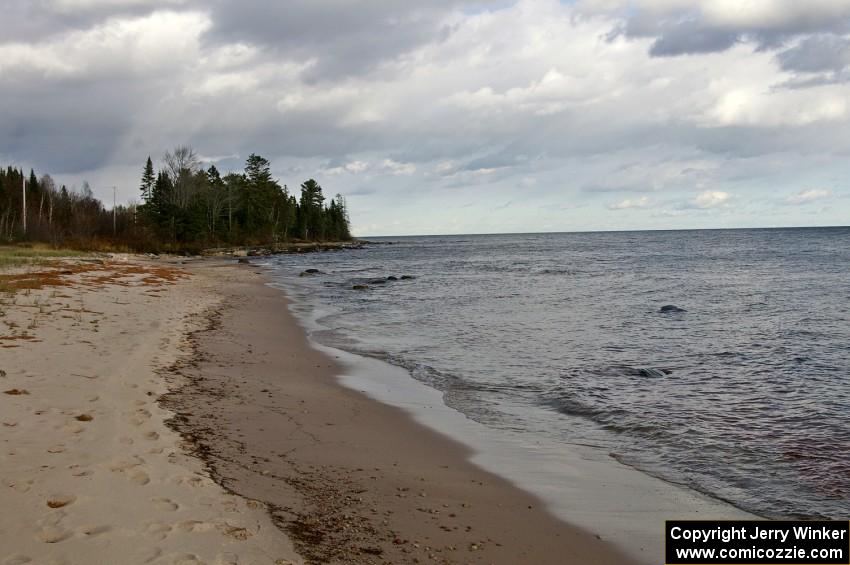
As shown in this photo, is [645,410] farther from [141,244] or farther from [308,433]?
[141,244]

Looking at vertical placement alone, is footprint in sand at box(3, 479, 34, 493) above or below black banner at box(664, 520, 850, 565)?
above

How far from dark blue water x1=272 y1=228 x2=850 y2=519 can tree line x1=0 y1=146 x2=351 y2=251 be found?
45493 mm

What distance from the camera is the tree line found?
6588 centimetres

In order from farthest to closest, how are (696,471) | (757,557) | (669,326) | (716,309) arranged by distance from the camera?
(716,309), (669,326), (696,471), (757,557)

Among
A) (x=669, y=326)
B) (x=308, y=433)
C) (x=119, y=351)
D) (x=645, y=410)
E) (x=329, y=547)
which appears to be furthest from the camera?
(x=669, y=326)

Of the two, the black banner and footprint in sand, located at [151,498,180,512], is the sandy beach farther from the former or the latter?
the black banner

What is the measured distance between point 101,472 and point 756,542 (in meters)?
6.11

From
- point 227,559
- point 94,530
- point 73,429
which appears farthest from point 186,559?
point 73,429

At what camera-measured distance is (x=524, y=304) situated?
28109 millimetres

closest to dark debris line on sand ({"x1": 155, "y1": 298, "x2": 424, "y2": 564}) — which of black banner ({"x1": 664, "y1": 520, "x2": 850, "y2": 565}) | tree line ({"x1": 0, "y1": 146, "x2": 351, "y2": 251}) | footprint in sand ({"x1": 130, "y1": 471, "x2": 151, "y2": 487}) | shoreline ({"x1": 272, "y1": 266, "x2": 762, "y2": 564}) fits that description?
footprint in sand ({"x1": 130, "y1": 471, "x2": 151, "y2": 487})

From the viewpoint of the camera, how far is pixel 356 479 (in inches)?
261

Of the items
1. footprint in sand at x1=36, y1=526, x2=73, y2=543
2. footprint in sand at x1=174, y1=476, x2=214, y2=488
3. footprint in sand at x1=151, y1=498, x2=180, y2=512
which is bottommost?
footprint in sand at x1=174, y1=476, x2=214, y2=488

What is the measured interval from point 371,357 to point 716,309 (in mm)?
16748

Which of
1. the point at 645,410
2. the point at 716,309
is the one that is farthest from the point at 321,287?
the point at 645,410
